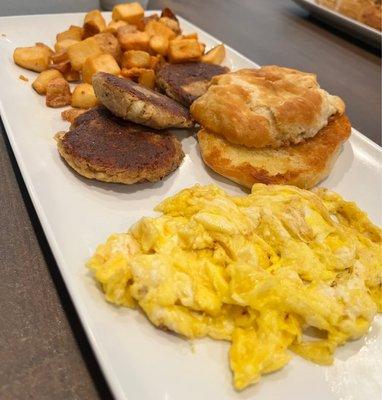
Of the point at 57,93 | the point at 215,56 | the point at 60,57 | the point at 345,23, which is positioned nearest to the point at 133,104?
the point at 57,93

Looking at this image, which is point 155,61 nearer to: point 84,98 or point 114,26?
point 114,26

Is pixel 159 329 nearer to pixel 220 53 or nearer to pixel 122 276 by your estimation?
pixel 122 276

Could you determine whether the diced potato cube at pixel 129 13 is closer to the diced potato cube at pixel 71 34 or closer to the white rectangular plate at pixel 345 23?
the diced potato cube at pixel 71 34

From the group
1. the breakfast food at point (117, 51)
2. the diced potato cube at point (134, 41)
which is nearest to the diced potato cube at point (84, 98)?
the breakfast food at point (117, 51)

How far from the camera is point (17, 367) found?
1.21m

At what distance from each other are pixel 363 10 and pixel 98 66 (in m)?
2.95

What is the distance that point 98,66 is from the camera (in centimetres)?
227

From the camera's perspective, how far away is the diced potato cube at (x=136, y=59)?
2.40m

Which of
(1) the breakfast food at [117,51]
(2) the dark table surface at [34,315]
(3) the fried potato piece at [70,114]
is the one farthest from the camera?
(1) the breakfast food at [117,51]

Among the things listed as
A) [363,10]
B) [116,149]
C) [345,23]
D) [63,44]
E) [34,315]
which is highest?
[363,10]

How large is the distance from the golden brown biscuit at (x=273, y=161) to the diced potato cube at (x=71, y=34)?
1099 millimetres

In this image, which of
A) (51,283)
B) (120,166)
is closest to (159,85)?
(120,166)

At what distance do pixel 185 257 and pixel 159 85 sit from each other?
4.30 ft

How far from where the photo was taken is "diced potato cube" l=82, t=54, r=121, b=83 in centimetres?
226
